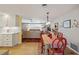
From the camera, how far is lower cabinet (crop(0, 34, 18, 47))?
3695 millimetres

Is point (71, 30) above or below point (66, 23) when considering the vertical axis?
below

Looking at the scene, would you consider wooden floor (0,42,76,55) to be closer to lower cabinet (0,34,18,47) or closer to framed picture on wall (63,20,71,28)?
lower cabinet (0,34,18,47)

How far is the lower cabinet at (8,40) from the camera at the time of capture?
3.69 m

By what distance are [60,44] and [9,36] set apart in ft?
6.23

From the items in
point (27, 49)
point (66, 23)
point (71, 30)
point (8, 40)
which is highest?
point (66, 23)

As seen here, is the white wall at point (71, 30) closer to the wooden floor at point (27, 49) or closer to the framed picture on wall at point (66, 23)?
the framed picture on wall at point (66, 23)

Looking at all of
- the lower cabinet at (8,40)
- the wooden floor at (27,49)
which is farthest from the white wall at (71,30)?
the lower cabinet at (8,40)

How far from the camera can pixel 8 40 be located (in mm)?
3967

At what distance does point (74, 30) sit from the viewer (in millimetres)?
3256

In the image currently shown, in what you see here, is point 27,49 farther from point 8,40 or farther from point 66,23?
point 66,23

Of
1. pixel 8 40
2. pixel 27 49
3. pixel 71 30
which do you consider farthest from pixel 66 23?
pixel 8 40

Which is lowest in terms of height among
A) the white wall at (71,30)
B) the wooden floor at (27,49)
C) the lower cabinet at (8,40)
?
the wooden floor at (27,49)
